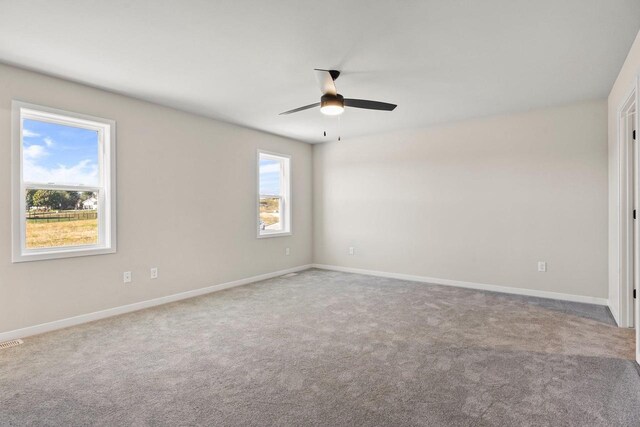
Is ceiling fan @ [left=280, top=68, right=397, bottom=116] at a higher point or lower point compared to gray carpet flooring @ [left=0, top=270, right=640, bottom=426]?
higher

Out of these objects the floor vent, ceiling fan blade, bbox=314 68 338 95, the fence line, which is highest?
ceiling fan blade, bbox=314 68 338 95

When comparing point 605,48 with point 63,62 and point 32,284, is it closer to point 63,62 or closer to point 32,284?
point 63,62

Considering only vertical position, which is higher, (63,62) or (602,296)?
(63,62)

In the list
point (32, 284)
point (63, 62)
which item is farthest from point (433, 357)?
point (63, 62)

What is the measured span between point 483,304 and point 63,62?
5037 mm

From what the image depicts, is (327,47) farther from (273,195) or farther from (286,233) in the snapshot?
(286,233)

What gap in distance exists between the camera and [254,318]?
366 centimetres

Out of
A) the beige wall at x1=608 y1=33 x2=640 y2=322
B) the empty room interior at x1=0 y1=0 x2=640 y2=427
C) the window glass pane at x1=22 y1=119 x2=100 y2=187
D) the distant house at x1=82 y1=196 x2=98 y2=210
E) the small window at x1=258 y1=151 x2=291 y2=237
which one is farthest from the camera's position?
the small window at x1=258 y1=151 x2=291 y2=237

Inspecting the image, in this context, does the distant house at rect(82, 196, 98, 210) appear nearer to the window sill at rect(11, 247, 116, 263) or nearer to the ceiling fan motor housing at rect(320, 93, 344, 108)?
the window sill at rect(11, 247, 116, 263)

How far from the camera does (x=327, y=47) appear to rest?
9.00 ft

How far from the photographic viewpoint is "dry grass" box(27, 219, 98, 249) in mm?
3301

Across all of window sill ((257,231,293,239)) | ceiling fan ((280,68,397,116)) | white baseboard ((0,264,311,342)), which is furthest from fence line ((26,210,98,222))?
ceiling fan ((280,68,397,116))

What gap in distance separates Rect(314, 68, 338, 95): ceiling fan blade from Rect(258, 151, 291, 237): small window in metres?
2.71

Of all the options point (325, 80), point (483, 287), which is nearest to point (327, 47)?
point (325, 80)
